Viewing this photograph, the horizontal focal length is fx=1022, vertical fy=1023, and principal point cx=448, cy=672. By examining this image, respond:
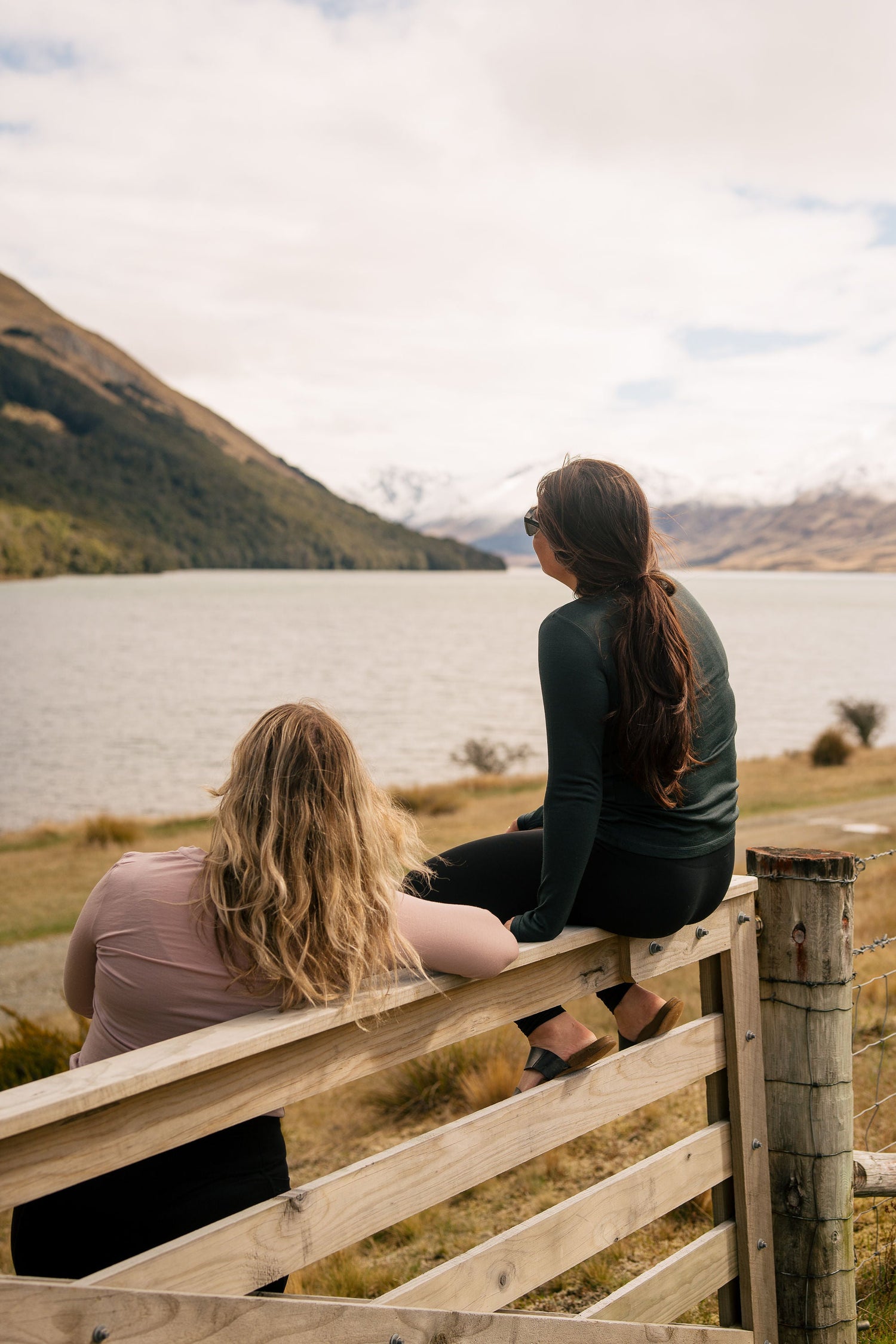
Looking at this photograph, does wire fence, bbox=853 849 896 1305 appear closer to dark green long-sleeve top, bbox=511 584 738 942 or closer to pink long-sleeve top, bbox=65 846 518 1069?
dark green long-sleeve top, bbox=511 584 738 942

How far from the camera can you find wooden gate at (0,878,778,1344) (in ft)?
4.75

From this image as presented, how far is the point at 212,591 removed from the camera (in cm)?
15162

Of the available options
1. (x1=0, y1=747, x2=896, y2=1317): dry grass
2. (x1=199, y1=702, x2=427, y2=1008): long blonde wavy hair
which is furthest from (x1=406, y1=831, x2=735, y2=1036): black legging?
(x1=0, y1=747, x2=896, y2=1317): dry grass

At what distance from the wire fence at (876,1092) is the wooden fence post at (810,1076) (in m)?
0.12

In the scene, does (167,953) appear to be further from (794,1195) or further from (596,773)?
(794,1195)

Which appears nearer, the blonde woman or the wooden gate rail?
the wooden gate rail

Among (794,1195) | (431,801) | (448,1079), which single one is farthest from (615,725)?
(431,801)

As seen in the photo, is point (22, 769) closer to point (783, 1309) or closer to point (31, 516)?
point (783, 1309)

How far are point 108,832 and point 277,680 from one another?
146 ft

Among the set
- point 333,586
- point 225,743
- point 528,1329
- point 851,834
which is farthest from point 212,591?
point 528,1329

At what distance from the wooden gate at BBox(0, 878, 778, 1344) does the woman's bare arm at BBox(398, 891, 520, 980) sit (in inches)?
2.1

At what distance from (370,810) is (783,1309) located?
1.83 metres

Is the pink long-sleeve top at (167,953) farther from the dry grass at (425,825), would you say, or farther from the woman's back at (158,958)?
the dry grass at (425,825)

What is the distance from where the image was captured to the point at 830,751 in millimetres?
23000
